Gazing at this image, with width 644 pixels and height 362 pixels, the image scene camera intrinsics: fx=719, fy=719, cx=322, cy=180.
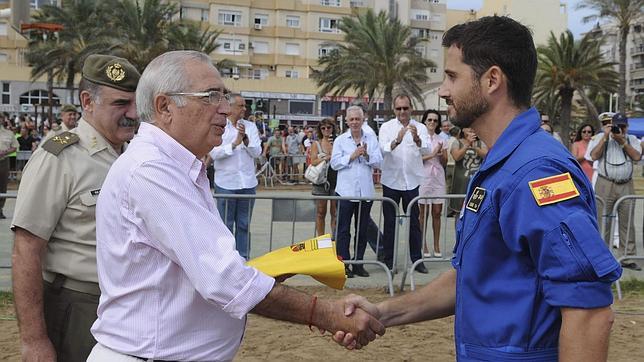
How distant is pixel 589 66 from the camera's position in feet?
135

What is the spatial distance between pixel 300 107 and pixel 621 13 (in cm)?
2712

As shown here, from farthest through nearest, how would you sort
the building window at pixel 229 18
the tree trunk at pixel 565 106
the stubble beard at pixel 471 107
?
the building window at pixel 229 18
the tree trunk at pixel 565 106
the stubble beard at pixel 471 107

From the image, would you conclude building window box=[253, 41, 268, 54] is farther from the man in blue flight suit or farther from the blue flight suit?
the blue flight suit

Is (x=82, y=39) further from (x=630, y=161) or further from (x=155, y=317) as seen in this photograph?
(x=155, y=317)

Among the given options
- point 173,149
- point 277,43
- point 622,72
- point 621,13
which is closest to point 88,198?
point 173,149

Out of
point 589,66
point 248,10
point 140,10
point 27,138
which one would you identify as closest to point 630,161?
point 27,138

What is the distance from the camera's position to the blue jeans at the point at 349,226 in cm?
821

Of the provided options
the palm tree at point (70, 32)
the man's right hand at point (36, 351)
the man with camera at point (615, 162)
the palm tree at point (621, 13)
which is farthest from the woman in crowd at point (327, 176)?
the palm tree at point (621, 13)

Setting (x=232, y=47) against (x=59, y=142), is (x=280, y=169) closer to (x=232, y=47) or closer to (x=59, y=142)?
(x=59, y=142)

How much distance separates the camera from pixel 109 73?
326cm

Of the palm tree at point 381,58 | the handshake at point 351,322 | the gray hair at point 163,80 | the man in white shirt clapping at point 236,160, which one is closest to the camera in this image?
the gray hair at point 163,80

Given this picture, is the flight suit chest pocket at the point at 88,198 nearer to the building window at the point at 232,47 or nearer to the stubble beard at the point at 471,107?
the stubble beard at the point at 471,107

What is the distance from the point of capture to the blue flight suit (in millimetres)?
1894

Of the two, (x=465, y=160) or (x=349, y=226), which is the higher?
(x=465, y=160)
